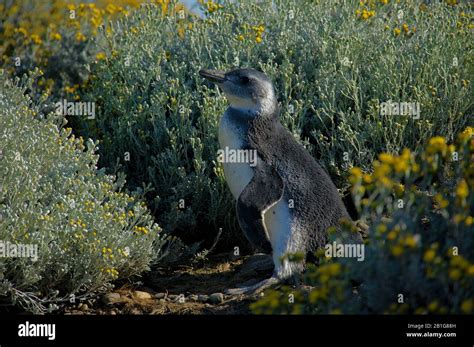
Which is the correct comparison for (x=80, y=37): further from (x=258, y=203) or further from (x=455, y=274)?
(x=455, y=274)

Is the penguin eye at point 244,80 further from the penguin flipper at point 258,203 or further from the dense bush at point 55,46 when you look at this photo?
the dense bush at point 55,46

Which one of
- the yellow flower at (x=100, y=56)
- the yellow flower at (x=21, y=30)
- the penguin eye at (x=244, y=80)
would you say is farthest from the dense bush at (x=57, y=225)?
the yellow flower at (x=21, y=30)

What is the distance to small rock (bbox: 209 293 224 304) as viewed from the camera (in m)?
5.82

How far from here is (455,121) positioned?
7.36 metres

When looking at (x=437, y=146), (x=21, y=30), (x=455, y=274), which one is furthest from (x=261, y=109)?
A: (x=21, y=30)

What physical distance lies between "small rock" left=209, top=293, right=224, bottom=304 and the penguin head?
4.39 feet

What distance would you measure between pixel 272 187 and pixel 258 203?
160 mm

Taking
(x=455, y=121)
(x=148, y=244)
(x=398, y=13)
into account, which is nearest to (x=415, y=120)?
(x=455, y=121)

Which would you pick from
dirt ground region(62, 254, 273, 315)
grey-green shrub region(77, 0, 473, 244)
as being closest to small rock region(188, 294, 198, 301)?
dirt ground region(62, 254, 273, 315)

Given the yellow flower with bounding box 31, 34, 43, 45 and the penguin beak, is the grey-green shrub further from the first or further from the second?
the yellow flower with bounding box 31, 34, 43, 45

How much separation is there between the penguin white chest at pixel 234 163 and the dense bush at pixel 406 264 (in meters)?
1.49

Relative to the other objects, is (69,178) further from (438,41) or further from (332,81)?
(438,41)

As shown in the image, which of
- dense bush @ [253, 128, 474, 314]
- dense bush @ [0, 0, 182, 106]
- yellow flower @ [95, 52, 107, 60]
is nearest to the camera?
dense bush @ [253, 128, 474, 314]

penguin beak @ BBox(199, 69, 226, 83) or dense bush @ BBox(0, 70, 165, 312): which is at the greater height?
penguin beak @ BBox(199, 69, 226, 83)
